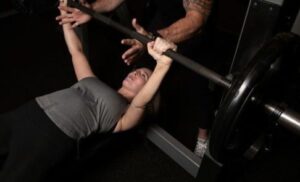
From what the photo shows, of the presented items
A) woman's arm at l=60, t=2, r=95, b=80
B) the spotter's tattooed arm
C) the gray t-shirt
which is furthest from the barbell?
woman's arm at l=60, t=2, r=95, b=80

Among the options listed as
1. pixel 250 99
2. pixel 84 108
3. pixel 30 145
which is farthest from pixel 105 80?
pixel 250 99

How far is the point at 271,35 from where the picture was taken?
82 centimetres

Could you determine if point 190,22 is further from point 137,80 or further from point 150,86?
point 137,80

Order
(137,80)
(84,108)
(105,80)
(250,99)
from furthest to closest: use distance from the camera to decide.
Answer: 1. (105,80)
2. (137,80)
3. (84,108)
4. (250,99)

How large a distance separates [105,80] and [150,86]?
1.04 meters

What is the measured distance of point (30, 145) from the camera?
3.92 ft

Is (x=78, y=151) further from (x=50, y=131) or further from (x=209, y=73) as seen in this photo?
(x=209, y=73)

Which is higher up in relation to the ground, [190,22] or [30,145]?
[190,22]

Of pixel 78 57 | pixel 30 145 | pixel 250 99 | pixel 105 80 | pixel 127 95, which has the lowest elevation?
pixel 105 80

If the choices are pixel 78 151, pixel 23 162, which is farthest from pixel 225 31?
pixel 23 162

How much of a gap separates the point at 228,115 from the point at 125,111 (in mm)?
723

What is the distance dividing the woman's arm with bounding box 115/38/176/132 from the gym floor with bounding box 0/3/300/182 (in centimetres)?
17

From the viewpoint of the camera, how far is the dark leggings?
118cm

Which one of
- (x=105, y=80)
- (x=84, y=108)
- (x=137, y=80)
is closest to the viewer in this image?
(x=84, y=108)
